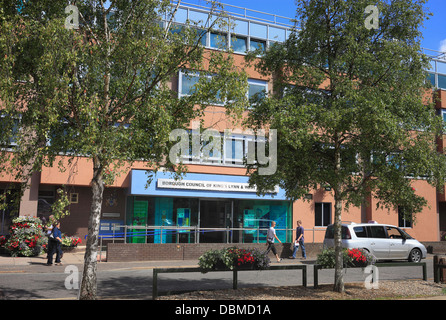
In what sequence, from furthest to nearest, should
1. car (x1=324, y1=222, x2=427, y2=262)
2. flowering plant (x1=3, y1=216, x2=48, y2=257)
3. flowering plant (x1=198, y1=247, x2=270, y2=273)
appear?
car (x1=324, y1=222, x2=427, y2=262) < flowering plant (x1=3, y1=216, x2=48, y2=257) < flowering plant (x1=198, y1=247, x2=270, y2=273)

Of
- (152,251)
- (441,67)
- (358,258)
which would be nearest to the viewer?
(358,258)

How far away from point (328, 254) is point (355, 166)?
104 inches

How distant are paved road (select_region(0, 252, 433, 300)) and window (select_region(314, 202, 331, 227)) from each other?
875cm

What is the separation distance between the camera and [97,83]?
9078 mm

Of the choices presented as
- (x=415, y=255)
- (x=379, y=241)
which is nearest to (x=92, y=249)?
(x=379, y=241)

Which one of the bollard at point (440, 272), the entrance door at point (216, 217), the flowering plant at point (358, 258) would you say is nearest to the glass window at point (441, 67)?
the entrance door at point (216, 217)

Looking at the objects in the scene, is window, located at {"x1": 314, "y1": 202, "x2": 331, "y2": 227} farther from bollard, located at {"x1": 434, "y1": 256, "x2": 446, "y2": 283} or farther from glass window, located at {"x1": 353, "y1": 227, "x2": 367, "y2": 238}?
bollard, located at {"x1": 434, "y1": 256, "x2": 446, "y2": 283}

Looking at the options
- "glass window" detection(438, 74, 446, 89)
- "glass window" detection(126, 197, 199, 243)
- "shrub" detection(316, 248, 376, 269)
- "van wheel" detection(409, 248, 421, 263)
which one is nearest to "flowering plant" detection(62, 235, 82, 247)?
"glass window" detection(126, 197, 199, 243)

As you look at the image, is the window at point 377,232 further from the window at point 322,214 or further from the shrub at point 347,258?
the shrub at point 347,258

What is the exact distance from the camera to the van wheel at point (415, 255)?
1961 centimetres

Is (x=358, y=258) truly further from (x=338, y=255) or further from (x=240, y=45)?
(x=240, y=45)

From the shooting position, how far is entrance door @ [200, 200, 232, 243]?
72.5 ft

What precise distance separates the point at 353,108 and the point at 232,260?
4545mm
